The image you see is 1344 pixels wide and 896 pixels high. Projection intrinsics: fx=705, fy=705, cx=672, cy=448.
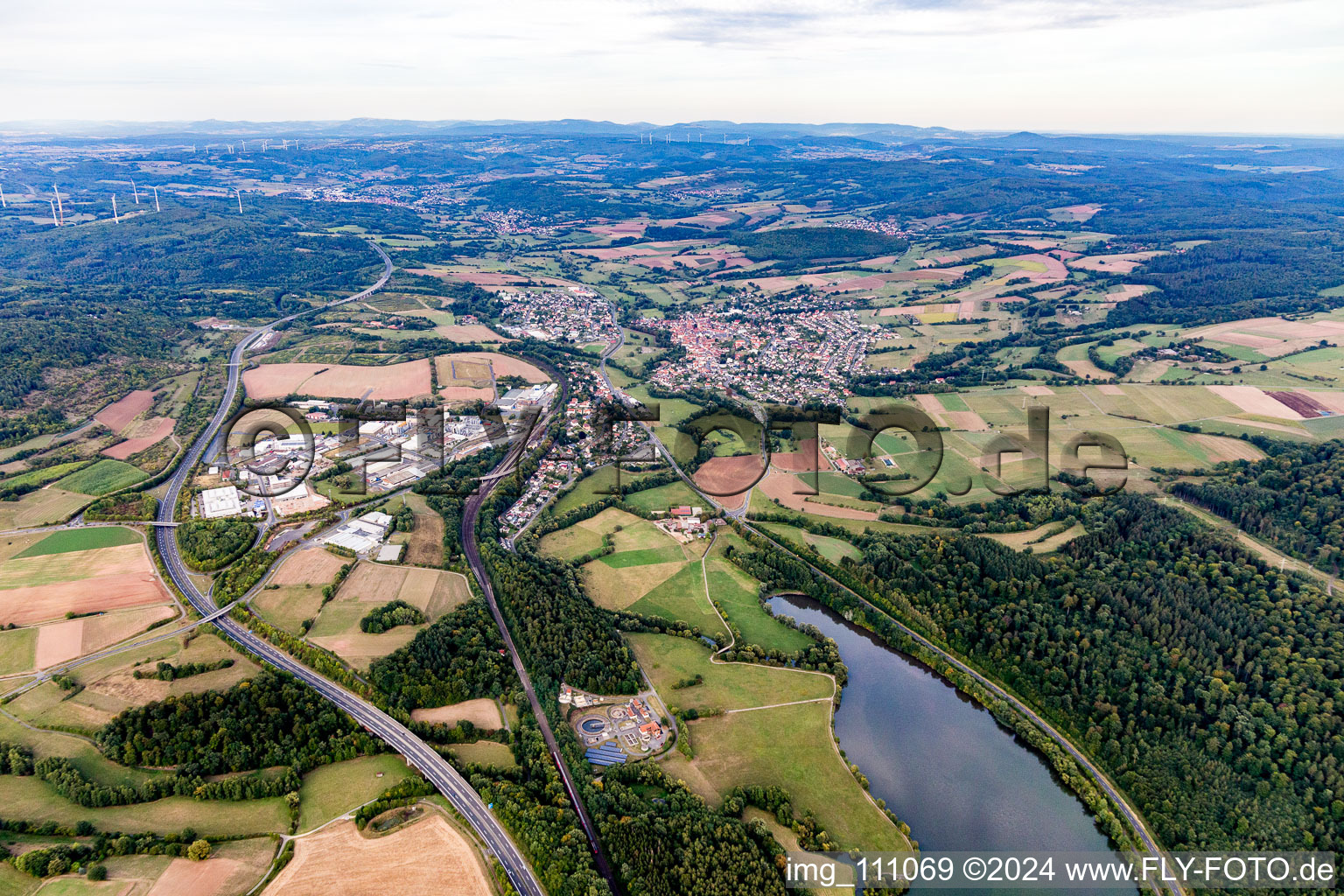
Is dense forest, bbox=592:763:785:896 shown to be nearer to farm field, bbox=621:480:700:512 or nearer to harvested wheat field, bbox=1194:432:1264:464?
farm field, bbox=621:480:700:512

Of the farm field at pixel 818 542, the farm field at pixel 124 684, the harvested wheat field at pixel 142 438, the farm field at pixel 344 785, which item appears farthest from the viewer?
the harvested wheat field at pixel 142 438

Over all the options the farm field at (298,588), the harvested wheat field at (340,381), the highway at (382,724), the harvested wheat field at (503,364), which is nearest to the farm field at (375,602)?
the farm field at (298,588)

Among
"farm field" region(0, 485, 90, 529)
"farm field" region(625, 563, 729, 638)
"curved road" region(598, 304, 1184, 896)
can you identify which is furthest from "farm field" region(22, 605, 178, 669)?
"curved road" region(598, 304, 1184, 896)

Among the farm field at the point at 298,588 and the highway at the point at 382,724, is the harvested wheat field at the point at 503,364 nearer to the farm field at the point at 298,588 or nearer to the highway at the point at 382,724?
the highway at the point at 382,724

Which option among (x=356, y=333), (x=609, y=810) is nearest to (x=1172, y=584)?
(x=609, y=810)

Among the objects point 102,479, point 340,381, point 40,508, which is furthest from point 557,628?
point 340,381

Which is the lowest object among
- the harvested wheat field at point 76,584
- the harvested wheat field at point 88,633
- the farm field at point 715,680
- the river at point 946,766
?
the river at point 946,766

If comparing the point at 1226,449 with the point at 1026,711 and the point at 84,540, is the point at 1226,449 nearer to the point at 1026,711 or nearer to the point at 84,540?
the point at 1026,711
